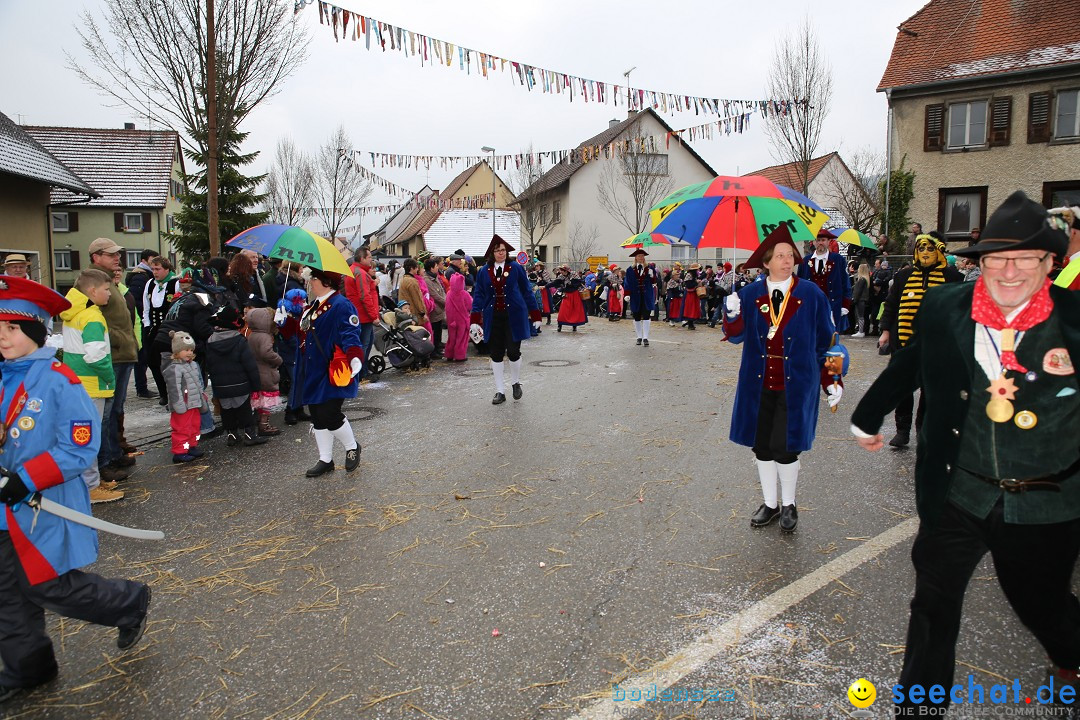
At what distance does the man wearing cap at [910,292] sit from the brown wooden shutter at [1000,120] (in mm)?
20693

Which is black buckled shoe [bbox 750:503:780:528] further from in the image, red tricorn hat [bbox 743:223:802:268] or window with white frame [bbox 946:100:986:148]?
window with white frame [bbox 946:100:986:148]

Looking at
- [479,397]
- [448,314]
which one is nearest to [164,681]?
[479,397]

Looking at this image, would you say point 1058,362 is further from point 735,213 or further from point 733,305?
point 735,213

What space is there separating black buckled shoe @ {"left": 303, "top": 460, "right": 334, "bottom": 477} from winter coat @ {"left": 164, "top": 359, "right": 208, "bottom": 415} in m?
1.50

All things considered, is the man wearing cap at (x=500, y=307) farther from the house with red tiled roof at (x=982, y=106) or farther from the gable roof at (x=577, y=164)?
the gable roof at (x=577, y=164)

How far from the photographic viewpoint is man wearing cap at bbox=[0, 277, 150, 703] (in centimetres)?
288

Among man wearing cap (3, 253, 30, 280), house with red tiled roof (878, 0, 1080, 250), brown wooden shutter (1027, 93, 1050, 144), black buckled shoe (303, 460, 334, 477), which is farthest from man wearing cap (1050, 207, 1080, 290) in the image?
brown wooden shutter (1027, 93, 1050, 144)

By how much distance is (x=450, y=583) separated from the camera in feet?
12.8

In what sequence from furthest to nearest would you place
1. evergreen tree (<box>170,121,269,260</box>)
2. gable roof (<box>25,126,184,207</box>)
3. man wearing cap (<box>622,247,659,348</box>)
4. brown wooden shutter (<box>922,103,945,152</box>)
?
gable roof (<box>25,126,184,207</box>), brown wooden shutter (<box>922,103,945,152</box>), evergreen tree (<box>170,121,269,260</box>), man wearing cap (<box>622,247,659,348</box>)

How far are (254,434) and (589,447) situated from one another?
3508 mm

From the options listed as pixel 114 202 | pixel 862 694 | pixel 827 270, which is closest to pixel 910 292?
pixel 862 694

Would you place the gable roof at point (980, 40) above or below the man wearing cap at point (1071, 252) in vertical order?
above

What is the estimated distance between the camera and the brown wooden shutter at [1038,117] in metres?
21.5

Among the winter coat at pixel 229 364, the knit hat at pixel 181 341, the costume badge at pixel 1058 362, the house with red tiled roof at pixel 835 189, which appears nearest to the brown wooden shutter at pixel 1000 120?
the house with red tiled roof at pixel 835 189
